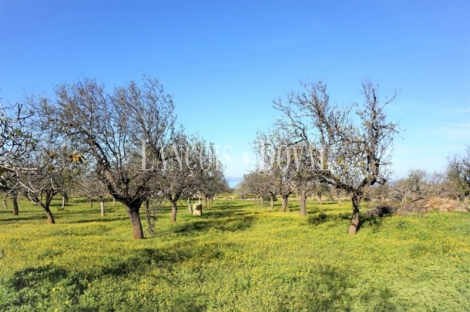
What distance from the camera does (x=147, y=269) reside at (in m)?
13.1

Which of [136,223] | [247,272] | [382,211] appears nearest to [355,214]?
[382,211]

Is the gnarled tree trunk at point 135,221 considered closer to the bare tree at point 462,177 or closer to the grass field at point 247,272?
the grass field at point 247,272

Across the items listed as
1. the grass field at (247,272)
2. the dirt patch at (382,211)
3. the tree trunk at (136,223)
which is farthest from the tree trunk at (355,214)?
the tree trunk at (136,223)

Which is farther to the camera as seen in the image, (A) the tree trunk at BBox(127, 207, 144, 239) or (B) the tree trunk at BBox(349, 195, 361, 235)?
(A) the tree trunk at BBox(127, 207, 144, 239)

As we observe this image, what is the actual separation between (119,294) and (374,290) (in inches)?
312

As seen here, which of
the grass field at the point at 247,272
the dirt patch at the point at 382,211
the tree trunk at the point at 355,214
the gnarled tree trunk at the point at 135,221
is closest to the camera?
the grass field at the point at 247,272

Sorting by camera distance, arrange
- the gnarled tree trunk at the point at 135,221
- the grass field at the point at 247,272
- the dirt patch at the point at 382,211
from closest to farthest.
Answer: the grass field at the point at 247,272, the gnarled tree trunk at the point at 135,221, the dirt patch at the point at 382,211

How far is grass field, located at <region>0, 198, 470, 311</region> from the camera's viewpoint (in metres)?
9.22

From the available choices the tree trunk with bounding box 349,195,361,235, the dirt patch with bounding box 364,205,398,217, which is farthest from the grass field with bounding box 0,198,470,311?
the dirt patch with bounding box 364,205,398,217

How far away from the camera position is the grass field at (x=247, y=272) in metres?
9.22

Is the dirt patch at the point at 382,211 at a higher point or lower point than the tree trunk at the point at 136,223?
lower

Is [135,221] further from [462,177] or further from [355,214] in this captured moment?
[462,177]

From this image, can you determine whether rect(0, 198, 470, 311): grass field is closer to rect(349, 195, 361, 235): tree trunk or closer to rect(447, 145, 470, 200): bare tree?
rect(349, 195, 361, 235): tree trunk

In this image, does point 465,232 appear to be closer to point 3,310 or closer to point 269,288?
point 269,288
